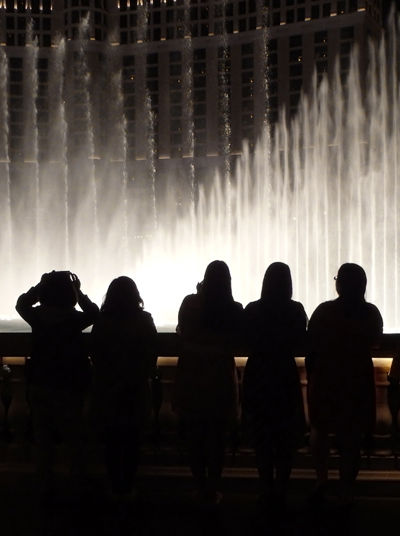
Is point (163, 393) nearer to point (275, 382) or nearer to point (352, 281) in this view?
point (275, 382)

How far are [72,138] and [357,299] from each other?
61.4 metres

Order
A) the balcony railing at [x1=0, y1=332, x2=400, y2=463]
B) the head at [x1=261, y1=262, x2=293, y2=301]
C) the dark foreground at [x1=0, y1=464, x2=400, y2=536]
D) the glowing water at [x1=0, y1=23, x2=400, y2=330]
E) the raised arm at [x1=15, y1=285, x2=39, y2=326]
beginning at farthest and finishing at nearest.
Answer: the glowing water at [x1=0, y1=23, x2=400, y2=330] < the balcony railing at [x1=0, y1=332, x2=400, y2=463] < the raised arm at [x1=15, y1=285, x2=39, y2=326] < the head at [x1=261, y1=262, x2=293, y2=301] < the dark foreground at [x1=0, y1=464, x2=400, y2=536]

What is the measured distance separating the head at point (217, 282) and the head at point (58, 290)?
735 mm

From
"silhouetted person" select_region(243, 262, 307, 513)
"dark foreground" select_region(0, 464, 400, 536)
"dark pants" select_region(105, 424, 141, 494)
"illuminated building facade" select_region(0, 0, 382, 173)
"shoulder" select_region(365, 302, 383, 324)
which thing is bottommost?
"dark foreground" select_region(0, 464, 400, 536)

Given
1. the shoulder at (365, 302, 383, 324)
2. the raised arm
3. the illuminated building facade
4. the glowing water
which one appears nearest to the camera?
the shoulder at (365, 302, 383, 324)

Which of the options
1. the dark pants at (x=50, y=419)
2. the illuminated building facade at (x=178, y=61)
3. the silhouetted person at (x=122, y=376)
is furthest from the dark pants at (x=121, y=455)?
the illuminated building facade at (x=178, y=61)

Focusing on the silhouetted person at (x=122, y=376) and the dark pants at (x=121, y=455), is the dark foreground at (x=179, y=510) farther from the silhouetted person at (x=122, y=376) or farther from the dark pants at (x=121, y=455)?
the silhouetted person at (x=122, y=376)

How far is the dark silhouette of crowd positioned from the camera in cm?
422

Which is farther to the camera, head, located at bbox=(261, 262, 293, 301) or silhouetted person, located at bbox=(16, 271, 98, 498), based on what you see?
silhouetted person, located at bbox=(16, 271, 98, 498)

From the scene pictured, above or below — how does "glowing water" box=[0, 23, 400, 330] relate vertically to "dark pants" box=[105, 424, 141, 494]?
above

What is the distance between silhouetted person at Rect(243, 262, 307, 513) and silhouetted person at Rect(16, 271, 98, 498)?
0.91 meters

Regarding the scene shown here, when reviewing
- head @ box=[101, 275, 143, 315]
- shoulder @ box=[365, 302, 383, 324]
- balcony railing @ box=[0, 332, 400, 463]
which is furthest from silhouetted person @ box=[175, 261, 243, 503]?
shoulder @ box=[365, 302, 383, 324]

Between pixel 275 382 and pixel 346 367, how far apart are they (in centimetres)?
38

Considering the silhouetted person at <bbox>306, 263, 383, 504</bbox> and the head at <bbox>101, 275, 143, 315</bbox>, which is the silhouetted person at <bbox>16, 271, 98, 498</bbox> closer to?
the head at <bbox>101, 275, 143, 315</bbox>
